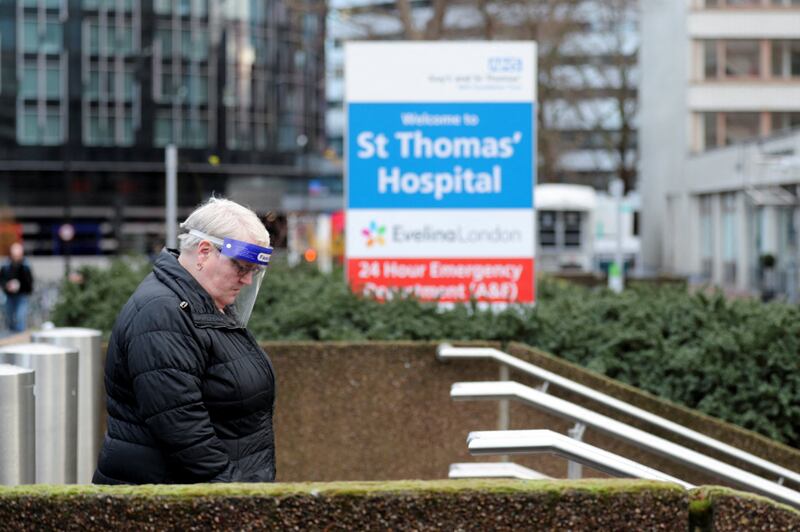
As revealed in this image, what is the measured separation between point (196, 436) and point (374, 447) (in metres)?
4.18

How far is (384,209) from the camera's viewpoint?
10172 millimetres

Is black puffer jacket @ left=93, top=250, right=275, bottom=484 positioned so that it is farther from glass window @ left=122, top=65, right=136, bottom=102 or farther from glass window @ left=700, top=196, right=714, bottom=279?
glass window @ left=122, top=65, right=136, bottom=102

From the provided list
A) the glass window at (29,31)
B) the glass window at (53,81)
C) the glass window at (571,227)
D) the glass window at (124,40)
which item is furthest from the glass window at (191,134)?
the glass window at (571,227)

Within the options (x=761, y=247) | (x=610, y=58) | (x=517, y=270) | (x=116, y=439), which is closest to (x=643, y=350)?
(x=517, y=270)

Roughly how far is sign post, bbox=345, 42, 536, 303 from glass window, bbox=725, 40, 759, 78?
46703 mm

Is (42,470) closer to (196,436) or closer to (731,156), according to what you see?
(196,436)

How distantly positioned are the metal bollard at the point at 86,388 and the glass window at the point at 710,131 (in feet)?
173

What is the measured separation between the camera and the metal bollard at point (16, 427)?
4602 millimetres

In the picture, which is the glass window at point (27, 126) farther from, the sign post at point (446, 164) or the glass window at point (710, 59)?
the sign post at point (446, 164)

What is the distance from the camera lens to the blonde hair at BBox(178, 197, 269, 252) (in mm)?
4117

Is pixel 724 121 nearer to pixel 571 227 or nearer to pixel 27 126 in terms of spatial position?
pixel 571 227

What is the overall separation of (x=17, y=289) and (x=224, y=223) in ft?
75.9

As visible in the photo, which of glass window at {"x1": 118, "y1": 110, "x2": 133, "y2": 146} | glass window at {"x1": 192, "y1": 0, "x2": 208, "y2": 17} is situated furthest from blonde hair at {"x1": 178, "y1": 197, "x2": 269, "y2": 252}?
glass window at {"x1": 192, "y1": 0, "x2": 208, "y2": 17}

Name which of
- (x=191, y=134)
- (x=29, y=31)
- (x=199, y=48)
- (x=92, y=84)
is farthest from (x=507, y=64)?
(x=199, y=48)
